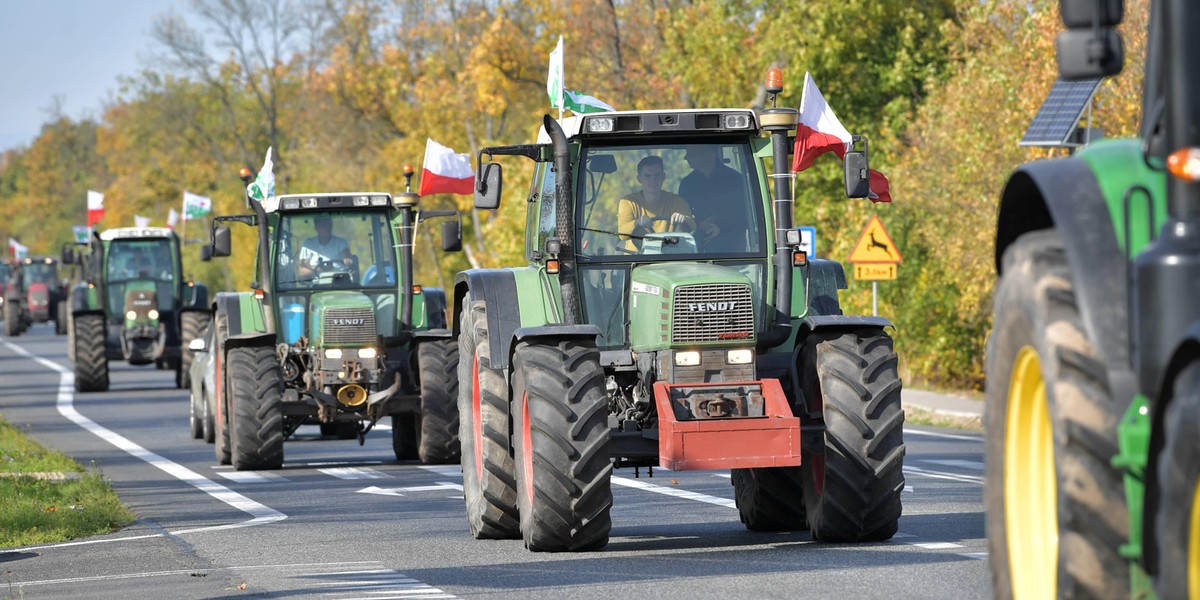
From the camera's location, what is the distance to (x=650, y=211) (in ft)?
40.5

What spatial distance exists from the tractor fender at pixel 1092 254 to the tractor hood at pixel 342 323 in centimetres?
1379

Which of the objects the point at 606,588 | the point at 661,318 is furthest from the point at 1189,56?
the point at 661,318

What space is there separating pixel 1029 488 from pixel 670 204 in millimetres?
5777

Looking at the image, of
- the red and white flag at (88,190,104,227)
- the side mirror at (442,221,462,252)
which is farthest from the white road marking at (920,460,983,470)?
the red and white flag at (88,190,104,227)

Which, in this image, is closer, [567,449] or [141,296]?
[567,449]

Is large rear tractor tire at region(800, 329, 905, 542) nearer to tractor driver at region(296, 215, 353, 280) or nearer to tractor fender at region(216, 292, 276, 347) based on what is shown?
tractor fender at region(216, 292, 276, 347)

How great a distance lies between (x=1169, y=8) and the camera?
598 centimetres

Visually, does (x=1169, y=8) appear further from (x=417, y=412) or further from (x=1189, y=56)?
(x=417, y=412)

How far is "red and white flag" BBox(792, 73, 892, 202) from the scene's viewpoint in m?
14.2

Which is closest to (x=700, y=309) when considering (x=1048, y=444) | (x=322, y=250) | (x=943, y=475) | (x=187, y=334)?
(x=1048, y=444)

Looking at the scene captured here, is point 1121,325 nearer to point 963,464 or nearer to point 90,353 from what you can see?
point 963,464

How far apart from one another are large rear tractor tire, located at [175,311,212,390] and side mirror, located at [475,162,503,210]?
22235 mm

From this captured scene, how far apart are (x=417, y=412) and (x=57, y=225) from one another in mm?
129816

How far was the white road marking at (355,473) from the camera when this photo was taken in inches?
715
